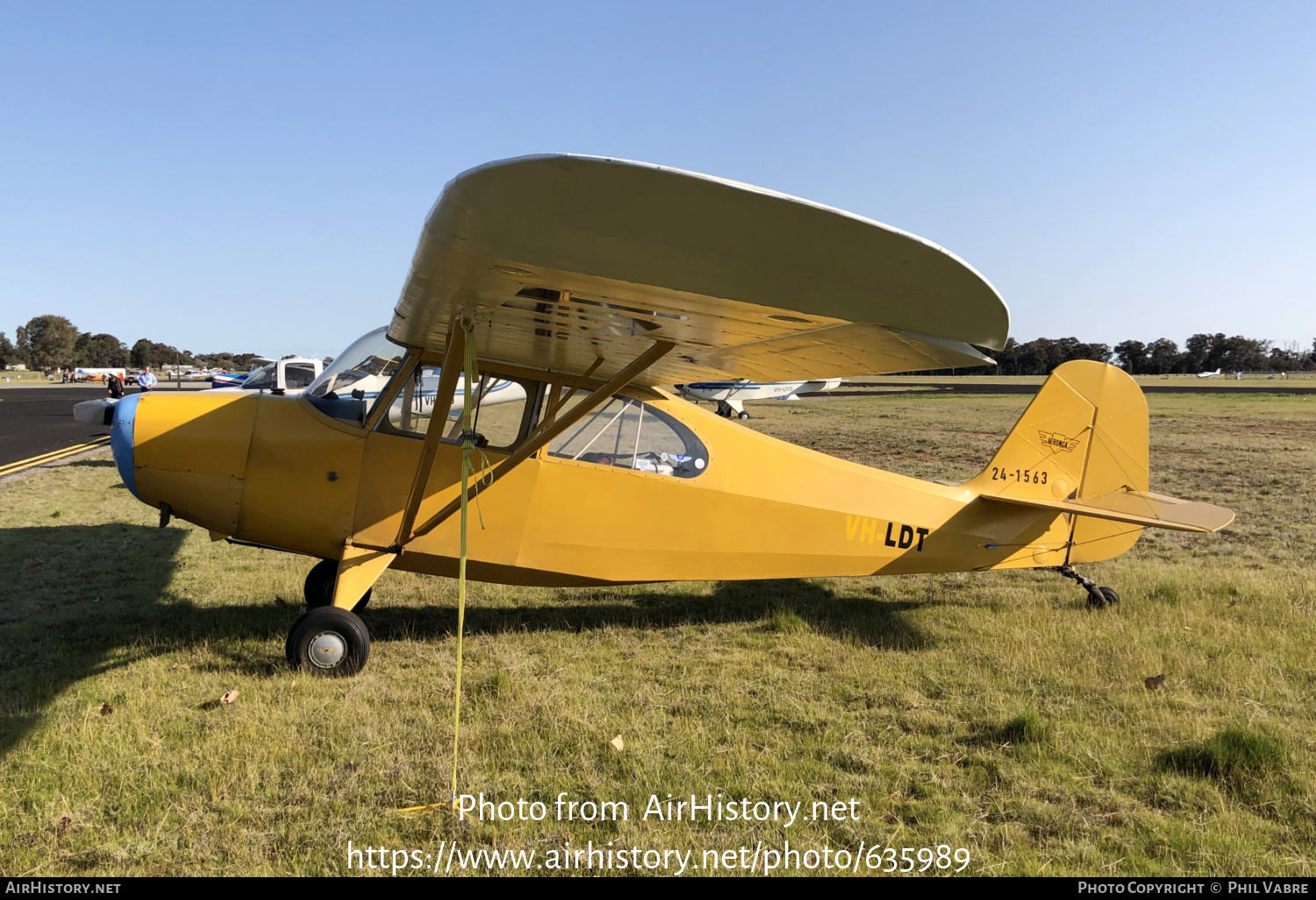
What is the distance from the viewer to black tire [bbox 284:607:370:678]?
15.1 feet

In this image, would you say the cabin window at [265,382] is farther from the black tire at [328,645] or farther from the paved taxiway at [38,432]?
the black tire at [328,645]

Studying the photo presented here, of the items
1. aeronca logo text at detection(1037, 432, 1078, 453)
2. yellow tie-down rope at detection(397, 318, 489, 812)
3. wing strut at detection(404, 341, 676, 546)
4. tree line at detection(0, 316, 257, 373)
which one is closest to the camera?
yellow tie-down rope at detection(397, 318, 489, 812)

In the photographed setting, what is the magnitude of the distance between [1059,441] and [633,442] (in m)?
3.81

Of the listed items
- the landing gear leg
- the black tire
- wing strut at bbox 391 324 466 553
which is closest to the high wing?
wing strut at bbox 391 324 466 553

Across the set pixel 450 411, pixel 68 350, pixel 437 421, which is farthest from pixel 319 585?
pixel 68 350

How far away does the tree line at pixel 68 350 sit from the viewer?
119938mm

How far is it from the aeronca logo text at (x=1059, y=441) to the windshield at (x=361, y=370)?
537cm

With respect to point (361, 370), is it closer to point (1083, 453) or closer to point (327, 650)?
point (327, 650)

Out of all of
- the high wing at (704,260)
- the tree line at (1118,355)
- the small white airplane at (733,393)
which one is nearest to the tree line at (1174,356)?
the tree line at (1118,355)

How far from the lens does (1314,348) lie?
14775 cm

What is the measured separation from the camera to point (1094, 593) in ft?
20.5

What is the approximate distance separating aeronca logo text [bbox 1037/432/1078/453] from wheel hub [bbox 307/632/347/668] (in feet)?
19.0

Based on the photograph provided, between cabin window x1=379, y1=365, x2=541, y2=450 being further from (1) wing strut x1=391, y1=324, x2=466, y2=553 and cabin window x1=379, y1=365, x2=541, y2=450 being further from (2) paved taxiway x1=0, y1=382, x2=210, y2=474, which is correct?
(2) paved taxiway x1=0, y1=382, x2=210, y2=474

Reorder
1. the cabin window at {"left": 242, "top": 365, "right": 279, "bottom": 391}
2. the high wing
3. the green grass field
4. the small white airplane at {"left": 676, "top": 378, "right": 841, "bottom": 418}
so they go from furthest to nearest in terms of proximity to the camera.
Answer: the small white airplane at {"left": 676, "top": 378, "right": 841, "bottom": 418} < the cabin window at {"left": 242, "top": 365, "right": 279, "bottom": 391} < the green grass field < the high wing
